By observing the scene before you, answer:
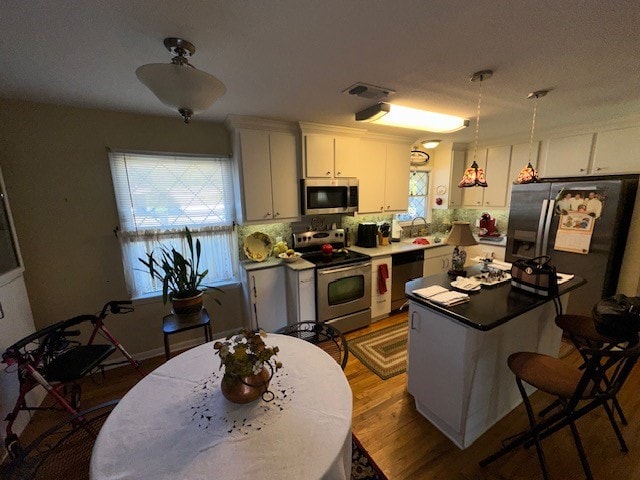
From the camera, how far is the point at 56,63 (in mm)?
1445

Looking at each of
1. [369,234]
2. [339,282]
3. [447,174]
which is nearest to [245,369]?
[339,282]

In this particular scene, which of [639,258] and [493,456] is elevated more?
[639,258]

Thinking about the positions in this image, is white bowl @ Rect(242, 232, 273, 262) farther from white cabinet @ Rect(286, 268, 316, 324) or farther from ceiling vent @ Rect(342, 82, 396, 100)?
ceiling vent @ Rect(342, 82, 396, 100)

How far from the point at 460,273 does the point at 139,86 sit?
2836 mm

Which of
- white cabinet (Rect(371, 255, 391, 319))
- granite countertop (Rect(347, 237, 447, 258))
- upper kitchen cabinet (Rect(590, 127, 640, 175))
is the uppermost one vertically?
upper kitchen cabinet (Rect(590, 127, 640, 175))

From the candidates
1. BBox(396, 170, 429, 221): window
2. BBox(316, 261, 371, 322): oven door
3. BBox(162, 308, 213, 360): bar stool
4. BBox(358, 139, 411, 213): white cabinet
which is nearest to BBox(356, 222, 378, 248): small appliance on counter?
BBox(358, 139, 411, 213): white cabinet

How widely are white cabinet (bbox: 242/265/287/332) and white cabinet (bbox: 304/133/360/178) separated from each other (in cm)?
121

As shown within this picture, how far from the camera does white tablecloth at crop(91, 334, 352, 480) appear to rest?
854 mm

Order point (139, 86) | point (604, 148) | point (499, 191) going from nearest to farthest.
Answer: point (139, 86) < point (604, 148) < point (499, 191)

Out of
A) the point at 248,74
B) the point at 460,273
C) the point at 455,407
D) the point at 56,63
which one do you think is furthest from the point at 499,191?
the point at 56,63

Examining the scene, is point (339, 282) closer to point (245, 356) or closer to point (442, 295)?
point (442, 295)

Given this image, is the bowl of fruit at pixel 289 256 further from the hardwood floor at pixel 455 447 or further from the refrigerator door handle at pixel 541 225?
the refrigerator door handle at pixel 541 225

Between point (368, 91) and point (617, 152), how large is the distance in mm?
2989

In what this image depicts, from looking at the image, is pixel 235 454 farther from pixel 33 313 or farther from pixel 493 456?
pixel 33 313
